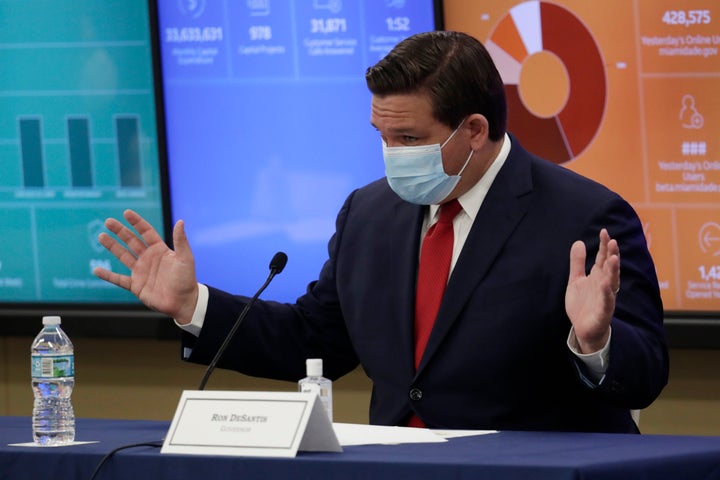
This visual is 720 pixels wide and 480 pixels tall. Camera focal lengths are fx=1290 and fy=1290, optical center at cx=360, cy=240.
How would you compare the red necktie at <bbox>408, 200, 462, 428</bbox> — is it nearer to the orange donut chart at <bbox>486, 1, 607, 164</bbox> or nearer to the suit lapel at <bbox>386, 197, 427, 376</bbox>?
the suit lapel at <bbox>386, 197, 427, 376</bbox>

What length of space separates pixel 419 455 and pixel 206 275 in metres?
2.82

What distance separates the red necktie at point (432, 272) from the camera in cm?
291

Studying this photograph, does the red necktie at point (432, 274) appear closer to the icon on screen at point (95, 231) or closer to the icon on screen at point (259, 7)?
the icon on screen at point (259, 7)

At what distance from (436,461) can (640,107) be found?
2414 millimetres

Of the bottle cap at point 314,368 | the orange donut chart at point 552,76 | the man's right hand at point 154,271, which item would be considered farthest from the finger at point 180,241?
the orange donut chart at point 552,76

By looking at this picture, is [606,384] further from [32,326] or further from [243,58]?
[32,326]

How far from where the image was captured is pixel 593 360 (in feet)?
8.34

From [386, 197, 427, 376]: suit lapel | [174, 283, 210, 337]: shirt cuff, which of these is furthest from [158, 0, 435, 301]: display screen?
[174, 283, 210, 337]: shirt cuff

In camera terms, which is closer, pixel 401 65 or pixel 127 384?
pixel 401 65

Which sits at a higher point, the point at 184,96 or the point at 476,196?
the point at 184,96

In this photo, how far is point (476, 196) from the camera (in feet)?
9.78

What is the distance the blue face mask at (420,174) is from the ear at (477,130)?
0.08 ft

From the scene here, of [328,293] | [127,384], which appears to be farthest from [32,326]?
[328,293]

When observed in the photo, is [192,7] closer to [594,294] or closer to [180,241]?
[180,241]
